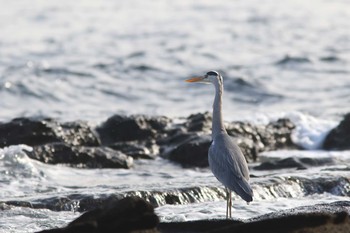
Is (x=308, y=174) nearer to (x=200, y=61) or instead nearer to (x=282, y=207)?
(x=282, y=207)

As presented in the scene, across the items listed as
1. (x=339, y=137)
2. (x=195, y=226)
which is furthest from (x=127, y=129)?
(x=195, y=226)

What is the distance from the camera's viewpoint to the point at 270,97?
751 inches

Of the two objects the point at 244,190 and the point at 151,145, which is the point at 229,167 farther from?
the point at 151,145

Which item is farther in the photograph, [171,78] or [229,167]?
[171,78]

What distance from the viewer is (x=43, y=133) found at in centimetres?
1256

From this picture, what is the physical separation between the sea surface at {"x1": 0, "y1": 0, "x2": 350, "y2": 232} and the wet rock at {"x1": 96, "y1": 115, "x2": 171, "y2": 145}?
A: 86cm

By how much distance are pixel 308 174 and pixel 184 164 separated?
2103 mm

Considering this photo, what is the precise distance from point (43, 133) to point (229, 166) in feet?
16.0

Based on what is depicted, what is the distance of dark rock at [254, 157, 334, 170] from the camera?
1173cm

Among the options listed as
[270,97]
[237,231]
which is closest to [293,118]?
[270,97]

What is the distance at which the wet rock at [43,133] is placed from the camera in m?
12.4

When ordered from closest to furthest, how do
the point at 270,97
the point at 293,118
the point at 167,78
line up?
the point at 293,118 < the point at 270,97 < the point at 167,78

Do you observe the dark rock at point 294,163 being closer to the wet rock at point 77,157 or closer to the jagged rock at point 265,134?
the jagged rock at point 265,134

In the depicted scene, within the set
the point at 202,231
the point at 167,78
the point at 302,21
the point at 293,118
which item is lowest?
the point at 202,231
